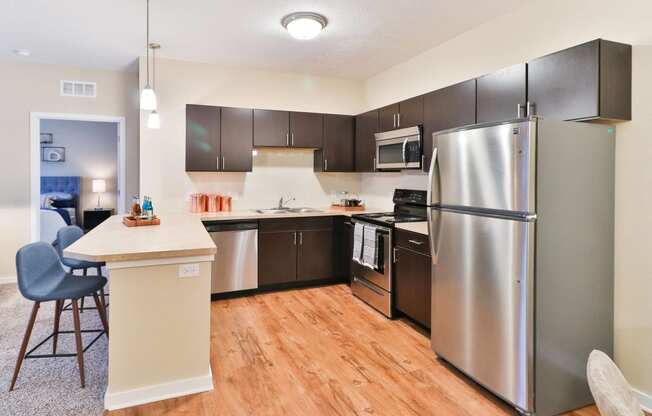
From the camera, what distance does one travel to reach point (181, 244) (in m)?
2.44

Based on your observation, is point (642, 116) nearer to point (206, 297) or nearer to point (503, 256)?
point (503, 256)

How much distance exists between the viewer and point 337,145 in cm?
506

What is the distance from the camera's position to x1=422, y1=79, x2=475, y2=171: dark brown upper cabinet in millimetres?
3086

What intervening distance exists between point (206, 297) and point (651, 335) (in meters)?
2.56

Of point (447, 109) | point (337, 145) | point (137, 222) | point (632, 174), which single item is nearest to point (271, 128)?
point (337, 145)

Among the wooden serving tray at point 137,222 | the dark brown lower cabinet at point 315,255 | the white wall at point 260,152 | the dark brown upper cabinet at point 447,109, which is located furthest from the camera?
the dark brown lower cabinet at point 315,255

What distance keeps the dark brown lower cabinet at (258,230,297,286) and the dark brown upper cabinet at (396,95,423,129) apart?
1.69 meters

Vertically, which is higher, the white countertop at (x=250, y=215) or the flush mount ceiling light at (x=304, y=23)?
the flush mount ceiling light at (x=304, y=23)

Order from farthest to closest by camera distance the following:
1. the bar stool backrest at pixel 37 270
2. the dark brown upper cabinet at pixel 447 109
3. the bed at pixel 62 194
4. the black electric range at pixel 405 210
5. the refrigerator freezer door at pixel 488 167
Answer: the bed at pixel 62 194 < the black electric range at pixel 405 210 < the dark brown upper cabinet at pixel 447 109 < the bar stool backrest at pixel 37 270 < the refrigerator freezer door at pixel 488 167

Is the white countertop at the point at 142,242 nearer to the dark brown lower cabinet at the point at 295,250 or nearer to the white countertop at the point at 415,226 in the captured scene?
the dark brown lower cabinet at the point at 295,250

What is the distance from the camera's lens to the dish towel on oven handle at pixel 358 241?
161 inches

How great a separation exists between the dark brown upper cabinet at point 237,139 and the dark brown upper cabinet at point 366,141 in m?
1.31

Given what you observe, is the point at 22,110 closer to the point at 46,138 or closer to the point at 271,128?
the point at 271,128

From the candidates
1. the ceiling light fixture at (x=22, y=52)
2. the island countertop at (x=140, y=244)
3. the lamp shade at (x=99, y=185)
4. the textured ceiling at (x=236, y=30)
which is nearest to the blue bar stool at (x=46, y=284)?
the island countertop at (x=140, y=244)
